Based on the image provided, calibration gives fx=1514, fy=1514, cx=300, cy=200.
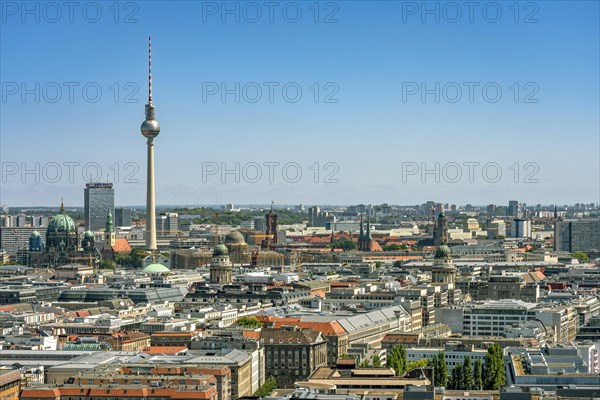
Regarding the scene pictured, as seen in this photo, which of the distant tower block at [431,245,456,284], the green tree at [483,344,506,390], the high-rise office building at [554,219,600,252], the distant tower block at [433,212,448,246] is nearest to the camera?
the green tree at [483,344,506,390]

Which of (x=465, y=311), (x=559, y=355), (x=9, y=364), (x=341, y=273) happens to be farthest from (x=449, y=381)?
(x=341, y=273)

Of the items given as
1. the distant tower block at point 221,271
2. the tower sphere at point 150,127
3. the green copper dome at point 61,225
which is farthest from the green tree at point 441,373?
the green copper dome at point 61,225

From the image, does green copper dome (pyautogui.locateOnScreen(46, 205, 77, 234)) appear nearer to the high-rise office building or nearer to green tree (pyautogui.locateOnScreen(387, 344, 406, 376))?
the high-rise office building

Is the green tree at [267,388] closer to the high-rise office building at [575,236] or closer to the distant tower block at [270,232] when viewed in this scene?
the distant tower block at [270,232]

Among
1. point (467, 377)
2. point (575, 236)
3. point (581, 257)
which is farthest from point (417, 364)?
point (575, 236)

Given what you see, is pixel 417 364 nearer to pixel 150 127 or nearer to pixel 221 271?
pixel 221 271

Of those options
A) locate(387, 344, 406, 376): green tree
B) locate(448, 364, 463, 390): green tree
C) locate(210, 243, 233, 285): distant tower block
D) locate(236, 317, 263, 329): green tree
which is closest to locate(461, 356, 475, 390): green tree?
locate(448, 364, 463, 390): green tree
